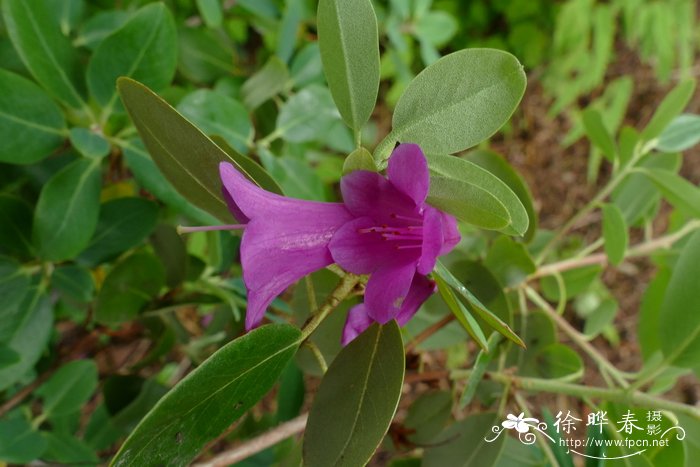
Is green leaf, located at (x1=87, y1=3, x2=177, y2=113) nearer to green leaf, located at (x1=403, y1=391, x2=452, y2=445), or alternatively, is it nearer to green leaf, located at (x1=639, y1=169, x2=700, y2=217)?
green leaf, located at (x1=403, y1=391, x2=452, y2=445)

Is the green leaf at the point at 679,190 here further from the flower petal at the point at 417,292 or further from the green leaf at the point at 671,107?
the flower petal at the point at 417,292

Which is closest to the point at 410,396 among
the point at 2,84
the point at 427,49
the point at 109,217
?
the point at 427,49

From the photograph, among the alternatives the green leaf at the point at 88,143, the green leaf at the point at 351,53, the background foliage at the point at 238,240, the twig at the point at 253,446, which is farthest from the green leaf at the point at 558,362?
the green leaf at the point at 88,143

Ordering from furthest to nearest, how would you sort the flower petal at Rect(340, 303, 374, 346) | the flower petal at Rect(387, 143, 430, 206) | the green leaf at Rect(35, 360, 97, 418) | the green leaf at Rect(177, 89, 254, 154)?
the green leaf at Rect(35, 360, 97, 418), the green leaf at Rect(177, 89, 254, 154), the flower petal at Rect(340, 303, 374, 346), the flower petal at Rect(387, 143, 430, 206)

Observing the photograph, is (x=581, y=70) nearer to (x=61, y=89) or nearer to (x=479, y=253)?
(x=479, y=253)

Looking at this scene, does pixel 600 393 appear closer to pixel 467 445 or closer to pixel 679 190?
pixel 467 445

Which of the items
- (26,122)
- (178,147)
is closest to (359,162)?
(178,147)

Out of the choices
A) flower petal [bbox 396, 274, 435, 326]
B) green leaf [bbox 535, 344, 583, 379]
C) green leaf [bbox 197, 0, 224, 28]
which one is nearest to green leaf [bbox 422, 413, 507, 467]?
green leaf [bbox 535, 344, 583, 379]

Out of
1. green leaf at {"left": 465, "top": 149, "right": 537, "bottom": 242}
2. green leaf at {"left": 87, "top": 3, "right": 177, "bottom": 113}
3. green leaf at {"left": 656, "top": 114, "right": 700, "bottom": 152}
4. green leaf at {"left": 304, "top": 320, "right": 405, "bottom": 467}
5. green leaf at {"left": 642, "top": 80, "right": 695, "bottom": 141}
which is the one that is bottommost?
green leaf at {"left": 656, "top": 114, "right": 700, "bottom": 152}
